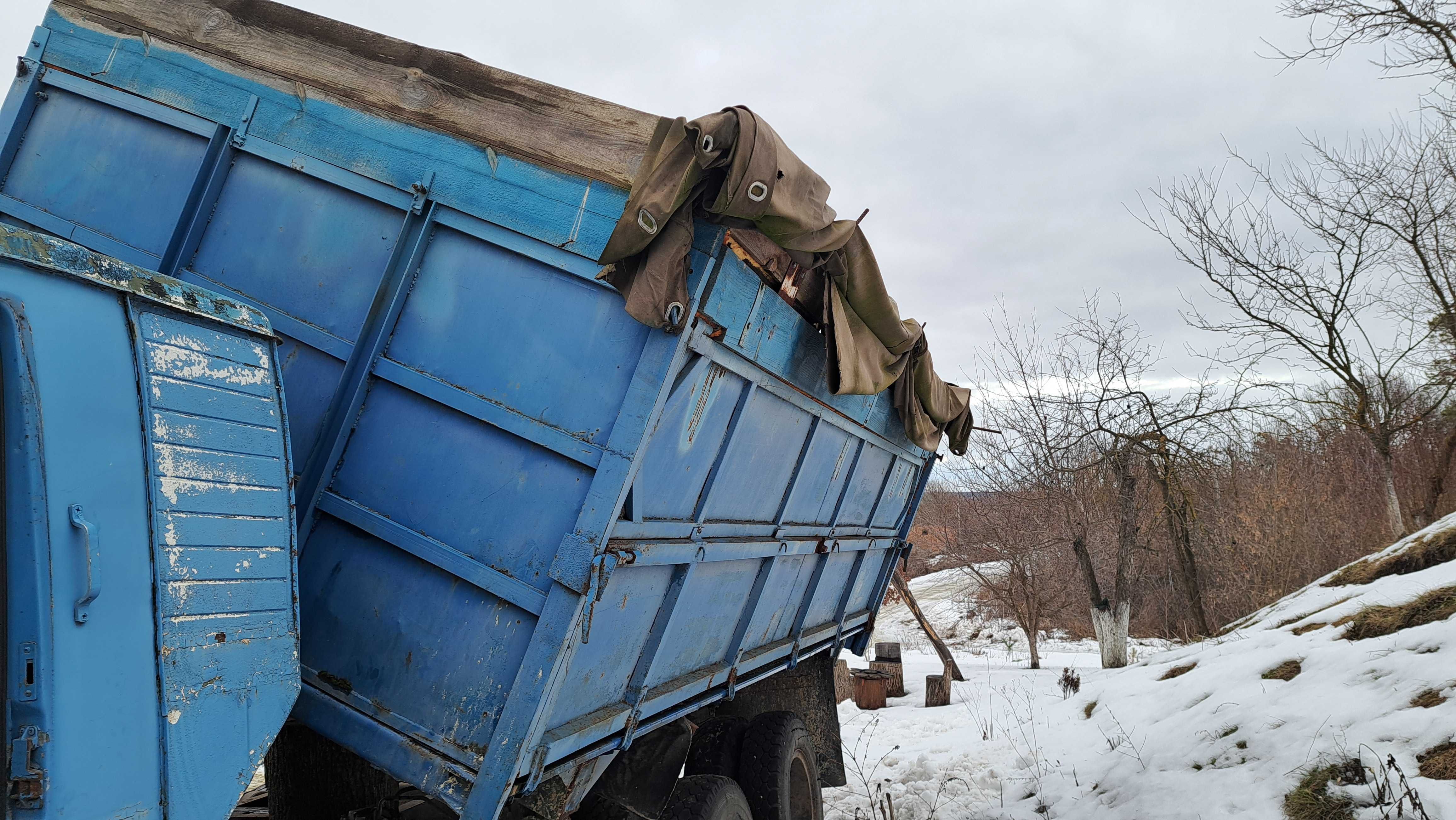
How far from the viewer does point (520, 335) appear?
2455 mm

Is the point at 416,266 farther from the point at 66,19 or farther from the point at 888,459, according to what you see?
the point at 888,459

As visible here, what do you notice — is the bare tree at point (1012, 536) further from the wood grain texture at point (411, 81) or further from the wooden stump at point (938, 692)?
the wood grain texture at point (411, 81)

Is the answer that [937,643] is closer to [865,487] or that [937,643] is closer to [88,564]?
[865,487]

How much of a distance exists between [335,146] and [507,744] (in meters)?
1.92

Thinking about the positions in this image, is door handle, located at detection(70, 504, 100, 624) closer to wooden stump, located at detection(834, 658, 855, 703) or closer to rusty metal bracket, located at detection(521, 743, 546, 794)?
rusty metal bracket, located at detection(521, 743, 546, 794)

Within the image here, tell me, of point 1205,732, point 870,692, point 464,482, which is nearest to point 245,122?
point 464,482

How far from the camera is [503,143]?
2506mm

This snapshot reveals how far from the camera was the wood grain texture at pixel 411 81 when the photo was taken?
96.9 inches

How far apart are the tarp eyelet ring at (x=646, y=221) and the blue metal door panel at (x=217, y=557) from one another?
1.04m

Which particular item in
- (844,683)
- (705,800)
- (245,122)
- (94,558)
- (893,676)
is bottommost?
(844,683)

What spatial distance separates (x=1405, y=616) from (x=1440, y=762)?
2.10m

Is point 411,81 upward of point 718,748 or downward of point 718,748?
upward

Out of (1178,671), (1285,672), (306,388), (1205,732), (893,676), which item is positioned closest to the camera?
(306,388)

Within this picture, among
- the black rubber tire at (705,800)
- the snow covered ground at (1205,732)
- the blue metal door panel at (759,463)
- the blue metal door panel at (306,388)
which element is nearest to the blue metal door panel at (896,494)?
the snow covered ground at (1205,732)
